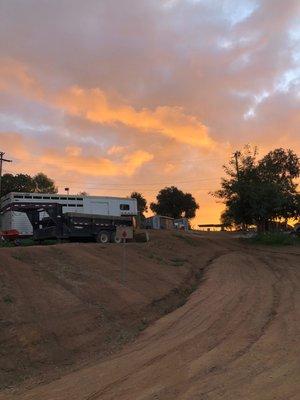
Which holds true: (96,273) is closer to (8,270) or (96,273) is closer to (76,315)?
(8,270)

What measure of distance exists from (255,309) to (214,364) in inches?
246

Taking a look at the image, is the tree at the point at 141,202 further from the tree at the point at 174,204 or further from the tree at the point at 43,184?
the tree at the point at 43,184

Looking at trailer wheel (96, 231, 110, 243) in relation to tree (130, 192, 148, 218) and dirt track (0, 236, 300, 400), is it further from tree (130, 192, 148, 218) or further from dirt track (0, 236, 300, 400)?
tree (130, 192, 148, 218)

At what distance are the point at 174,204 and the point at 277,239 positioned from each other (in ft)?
205

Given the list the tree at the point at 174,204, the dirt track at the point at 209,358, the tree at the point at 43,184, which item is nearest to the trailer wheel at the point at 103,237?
the dirt track at the point at 209,358

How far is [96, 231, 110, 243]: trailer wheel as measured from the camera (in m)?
31.6

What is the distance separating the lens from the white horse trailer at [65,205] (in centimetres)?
3653

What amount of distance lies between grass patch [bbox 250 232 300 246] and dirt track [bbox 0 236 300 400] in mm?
22647

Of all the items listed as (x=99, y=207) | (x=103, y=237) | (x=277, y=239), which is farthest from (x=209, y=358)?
(x=99, y=207)

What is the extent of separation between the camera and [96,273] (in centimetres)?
1922

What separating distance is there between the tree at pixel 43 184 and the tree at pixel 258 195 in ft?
167

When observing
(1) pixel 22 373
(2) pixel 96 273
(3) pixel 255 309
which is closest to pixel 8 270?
(2) pixel 96 273

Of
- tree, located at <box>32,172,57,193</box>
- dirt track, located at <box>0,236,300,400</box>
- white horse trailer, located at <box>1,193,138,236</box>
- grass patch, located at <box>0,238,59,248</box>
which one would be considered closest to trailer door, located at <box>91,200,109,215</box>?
white horse trailer, located at <box>1,193,138,236</box>

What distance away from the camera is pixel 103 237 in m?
31.8
